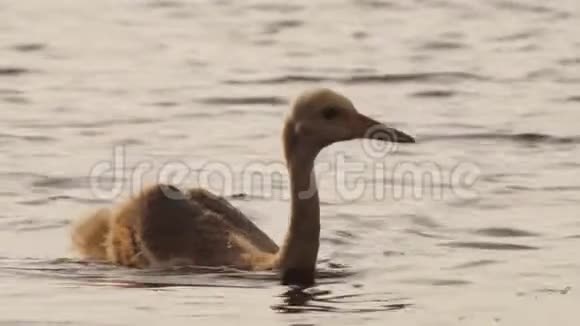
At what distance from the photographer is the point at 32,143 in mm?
16391

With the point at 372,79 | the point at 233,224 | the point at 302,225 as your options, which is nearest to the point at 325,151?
the point at 372,79

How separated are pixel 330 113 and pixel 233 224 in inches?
43.7

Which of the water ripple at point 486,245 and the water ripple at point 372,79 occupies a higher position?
the water ripple at point 372,79

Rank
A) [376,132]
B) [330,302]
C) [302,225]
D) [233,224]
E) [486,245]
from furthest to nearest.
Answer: [486,245], [233,224], [302,225], [376,132], [330,302]

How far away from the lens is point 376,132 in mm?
12195

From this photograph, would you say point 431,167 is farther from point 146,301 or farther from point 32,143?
point 146,301

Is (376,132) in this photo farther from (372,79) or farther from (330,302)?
(372,79)

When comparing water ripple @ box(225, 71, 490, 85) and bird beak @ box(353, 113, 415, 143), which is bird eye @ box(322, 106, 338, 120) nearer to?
bird beak @ box(353, 113, 415, 143)

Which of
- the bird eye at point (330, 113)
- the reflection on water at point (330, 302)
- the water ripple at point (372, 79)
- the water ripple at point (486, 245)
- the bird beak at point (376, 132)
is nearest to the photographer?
the reflection on water at point (330, 302)

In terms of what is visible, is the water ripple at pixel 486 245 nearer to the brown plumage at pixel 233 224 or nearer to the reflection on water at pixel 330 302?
the brown plumage at pixel 233 224

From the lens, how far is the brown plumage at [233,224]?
12266 millimetres

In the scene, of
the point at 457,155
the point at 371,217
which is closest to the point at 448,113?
the point at 457,155

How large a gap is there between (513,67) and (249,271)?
7.84 metres

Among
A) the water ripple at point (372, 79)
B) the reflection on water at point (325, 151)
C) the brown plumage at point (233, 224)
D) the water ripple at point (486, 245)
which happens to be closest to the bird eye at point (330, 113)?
the brown plumage at point (233, 224)
